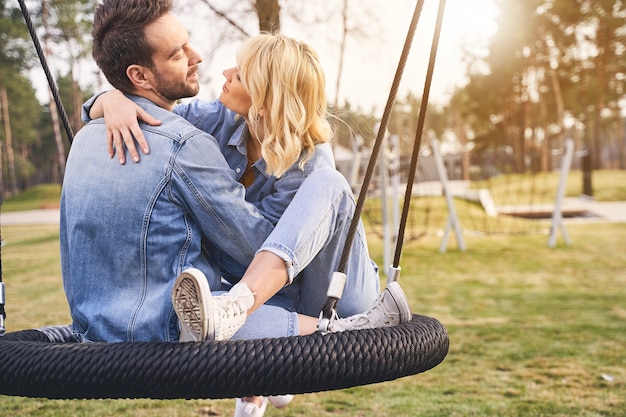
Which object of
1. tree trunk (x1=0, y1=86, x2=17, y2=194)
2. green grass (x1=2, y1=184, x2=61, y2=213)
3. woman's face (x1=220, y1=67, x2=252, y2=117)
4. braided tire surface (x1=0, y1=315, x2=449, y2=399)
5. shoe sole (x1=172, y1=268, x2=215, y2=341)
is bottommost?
green grass (x1=2, y1=184, x2=61, y2=213)

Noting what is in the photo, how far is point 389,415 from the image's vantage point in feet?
8.78

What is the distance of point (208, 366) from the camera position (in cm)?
120

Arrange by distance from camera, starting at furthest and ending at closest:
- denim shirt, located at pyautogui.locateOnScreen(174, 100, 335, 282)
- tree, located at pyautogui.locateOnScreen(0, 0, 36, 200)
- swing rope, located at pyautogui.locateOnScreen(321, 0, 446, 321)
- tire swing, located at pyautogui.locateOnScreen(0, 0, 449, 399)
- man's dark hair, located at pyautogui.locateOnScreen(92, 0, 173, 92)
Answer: tree, located at pyautogui.locateOnScreen(0, 0, 36, 200), denim shirt, located at pyautogui.locateOnScreen(174, 100, 335, 282), man's dark hair, located at pyautogui.locateOnScreen(92, 0, 173, 92), swing rope, located at pyautogui.locateOnScreen(321, 0, 446, 321), tire swing, located at pyautogui.locateOnScreen(0, 0, 449, 399)

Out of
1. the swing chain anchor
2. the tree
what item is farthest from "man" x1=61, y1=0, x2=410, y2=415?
the tree

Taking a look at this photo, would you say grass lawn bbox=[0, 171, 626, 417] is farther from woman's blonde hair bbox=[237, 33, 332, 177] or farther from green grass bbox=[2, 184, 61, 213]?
green grass bbox=[2, 184, 61, 213]

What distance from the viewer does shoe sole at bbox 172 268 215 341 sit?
4.00 ft

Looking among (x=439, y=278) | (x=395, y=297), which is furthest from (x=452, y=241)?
(x=395, y=297)

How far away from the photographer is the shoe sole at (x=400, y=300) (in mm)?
1472

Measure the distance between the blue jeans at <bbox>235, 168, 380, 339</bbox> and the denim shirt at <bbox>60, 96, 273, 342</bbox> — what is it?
0.33ft

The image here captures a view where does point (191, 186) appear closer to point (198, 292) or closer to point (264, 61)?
point (198, 292)

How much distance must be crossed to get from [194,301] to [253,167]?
504mm

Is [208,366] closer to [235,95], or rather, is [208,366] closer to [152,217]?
[152,217]

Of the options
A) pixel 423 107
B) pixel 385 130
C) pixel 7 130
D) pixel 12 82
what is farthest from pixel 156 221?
pixel 7 130

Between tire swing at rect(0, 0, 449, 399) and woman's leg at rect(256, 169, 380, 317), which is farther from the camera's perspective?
woman's leg at rect(256, 169, 380, 317)
